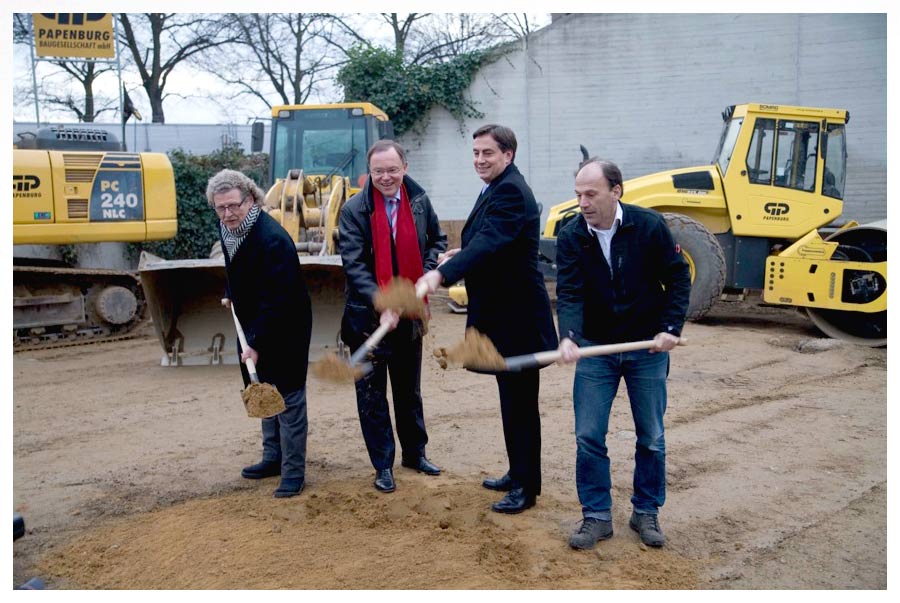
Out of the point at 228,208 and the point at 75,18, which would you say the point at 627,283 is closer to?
the point at 228,208

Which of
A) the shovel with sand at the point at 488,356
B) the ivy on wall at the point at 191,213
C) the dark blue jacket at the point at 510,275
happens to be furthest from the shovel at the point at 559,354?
the ivy on wall at the point at 191,213

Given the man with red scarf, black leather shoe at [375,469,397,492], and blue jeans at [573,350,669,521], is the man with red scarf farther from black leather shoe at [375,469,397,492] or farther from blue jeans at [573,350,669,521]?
blue jeans at [573,350,669,521]

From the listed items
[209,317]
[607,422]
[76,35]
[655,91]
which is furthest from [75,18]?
[607,422]

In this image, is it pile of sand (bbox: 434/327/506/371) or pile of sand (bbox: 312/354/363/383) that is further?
pile of sand (bbox: 312/354/363/383)

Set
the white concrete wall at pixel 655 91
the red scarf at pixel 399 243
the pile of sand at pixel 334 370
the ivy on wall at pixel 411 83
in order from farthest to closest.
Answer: the ivy on wall at pixel 411 83, the white concrete wall at pixel 655 91, the red scarf at pixel 399 243, the pile of sand at pixel 334 370

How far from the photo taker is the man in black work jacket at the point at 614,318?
12.4 feet

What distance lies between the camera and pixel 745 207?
10.4 metres

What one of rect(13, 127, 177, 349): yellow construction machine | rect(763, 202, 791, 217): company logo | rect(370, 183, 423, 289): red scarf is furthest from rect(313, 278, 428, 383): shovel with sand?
rect(763, 202, 791, 217): company logo

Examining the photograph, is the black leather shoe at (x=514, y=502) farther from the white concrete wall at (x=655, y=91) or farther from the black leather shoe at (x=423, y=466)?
the white concrete wall at (x=655, y=91)

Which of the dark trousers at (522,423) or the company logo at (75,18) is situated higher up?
the company logo at (75,18)

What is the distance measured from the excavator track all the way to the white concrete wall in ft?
25.6

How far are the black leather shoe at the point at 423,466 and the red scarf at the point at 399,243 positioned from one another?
3.71 feet

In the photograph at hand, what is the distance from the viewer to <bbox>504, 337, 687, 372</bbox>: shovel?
3715 millimetres
